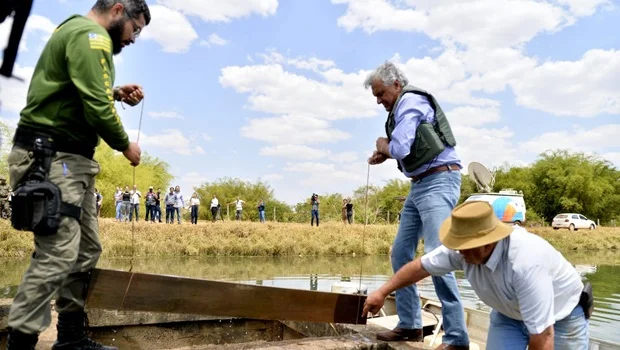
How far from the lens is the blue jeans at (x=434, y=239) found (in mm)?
3205

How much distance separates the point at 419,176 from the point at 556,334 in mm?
1252

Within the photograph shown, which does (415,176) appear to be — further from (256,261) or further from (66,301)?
(256,261)

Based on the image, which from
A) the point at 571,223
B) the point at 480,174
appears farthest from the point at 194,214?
the point at 571,223

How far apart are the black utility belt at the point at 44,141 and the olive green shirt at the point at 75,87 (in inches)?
0.7

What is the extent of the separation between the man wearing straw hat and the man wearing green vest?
36 centimetres

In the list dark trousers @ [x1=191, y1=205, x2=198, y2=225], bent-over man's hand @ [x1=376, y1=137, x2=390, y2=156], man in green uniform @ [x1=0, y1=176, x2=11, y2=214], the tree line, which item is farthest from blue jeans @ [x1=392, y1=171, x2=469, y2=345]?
the tree line

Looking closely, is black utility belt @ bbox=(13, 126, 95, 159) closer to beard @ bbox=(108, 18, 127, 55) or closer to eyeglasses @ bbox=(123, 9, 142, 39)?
beard @ bbox=(108, 18, 127, 55)

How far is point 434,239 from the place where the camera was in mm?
3213

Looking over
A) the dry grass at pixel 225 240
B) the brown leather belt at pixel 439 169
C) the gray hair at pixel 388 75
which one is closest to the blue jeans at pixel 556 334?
the brown leather belt at pixel 439 169

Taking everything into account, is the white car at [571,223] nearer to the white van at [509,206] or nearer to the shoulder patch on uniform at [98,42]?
the white van at [509,206]

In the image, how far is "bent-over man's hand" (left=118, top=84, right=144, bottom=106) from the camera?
3.09 metres

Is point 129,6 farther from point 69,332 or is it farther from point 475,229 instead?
point 475,229

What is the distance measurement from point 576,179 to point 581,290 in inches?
2424

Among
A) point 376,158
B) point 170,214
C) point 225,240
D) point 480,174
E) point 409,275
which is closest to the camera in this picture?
point 409,275
